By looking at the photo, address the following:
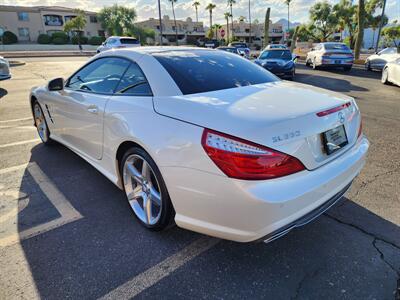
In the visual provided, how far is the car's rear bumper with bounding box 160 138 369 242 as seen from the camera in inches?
75.4

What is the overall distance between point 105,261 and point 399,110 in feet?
24.6

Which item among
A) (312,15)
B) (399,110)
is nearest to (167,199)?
(399,110)

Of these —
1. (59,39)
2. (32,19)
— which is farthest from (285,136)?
(32,19)

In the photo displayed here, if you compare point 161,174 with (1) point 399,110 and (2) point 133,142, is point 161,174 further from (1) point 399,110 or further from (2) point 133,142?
(1) point 399,110

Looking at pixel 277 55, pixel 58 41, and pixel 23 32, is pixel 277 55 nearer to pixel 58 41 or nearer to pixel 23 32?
pixel 58 41

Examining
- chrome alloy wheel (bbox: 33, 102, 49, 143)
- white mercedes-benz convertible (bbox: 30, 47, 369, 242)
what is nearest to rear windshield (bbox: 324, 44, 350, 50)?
white mercedes-benz convertible (bbox: 30, 47, 369, 242)

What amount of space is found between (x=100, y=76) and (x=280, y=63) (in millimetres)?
10510

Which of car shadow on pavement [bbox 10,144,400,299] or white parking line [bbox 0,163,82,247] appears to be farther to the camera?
white parking line [bbox 0,163,82,247]

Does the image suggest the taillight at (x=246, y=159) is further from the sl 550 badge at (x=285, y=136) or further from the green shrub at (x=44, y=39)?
the green shrub at (x=44, y=39)

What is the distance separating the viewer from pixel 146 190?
9.07 feet

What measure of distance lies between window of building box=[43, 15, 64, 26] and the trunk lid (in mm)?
67087

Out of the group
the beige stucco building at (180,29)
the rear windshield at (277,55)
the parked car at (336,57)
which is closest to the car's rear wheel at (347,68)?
the parked car at (336,57)

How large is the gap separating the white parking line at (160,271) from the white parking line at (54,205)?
1081 mm

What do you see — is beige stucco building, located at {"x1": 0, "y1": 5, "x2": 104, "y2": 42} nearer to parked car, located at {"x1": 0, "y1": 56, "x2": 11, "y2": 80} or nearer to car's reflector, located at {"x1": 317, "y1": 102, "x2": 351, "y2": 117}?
parked car, located at {"x1": 0, "y1": 56, "x2": 11, "y2": 80}
